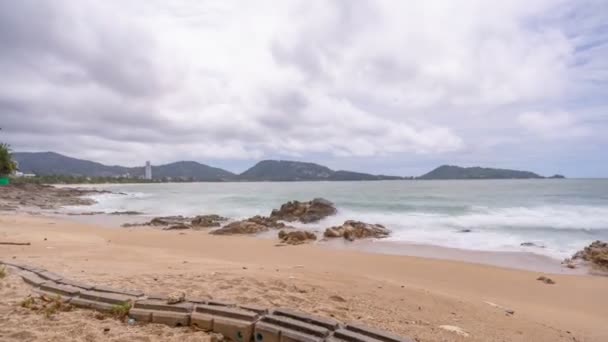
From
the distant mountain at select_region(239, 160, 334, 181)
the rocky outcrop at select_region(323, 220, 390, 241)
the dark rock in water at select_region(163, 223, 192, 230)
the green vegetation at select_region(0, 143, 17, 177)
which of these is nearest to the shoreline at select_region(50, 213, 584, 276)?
the rocky outcrop at select_region(323, 220, 390, 241)

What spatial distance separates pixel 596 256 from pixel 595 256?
3 cm

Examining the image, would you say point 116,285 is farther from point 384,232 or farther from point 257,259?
point 384,232

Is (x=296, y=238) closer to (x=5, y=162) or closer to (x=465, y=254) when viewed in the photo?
(x=465, y=254)

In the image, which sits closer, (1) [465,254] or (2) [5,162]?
(1) [465,254]

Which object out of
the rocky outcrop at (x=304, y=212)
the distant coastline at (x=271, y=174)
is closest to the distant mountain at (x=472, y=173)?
the distant coastline at (x=271, y=174)

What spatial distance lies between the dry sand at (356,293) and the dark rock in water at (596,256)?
5.08 feet

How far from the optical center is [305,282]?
627 centimetres

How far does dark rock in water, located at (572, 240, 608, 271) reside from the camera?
33.9ft

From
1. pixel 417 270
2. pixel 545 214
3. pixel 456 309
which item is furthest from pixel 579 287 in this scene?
pixel 545 214

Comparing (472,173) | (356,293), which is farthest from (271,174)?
(356,293)

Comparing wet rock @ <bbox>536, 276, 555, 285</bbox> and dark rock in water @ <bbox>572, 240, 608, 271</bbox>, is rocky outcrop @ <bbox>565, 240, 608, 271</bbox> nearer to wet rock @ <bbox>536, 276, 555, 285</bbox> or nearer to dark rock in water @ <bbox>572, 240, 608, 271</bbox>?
dark rock in water @ <bbox>572, 240, 608, 271</bbox>

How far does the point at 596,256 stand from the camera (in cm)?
1062

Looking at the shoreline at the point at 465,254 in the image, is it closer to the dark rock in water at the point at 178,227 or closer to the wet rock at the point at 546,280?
the wet rock at the point at 546,280

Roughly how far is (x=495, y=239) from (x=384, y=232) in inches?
172
